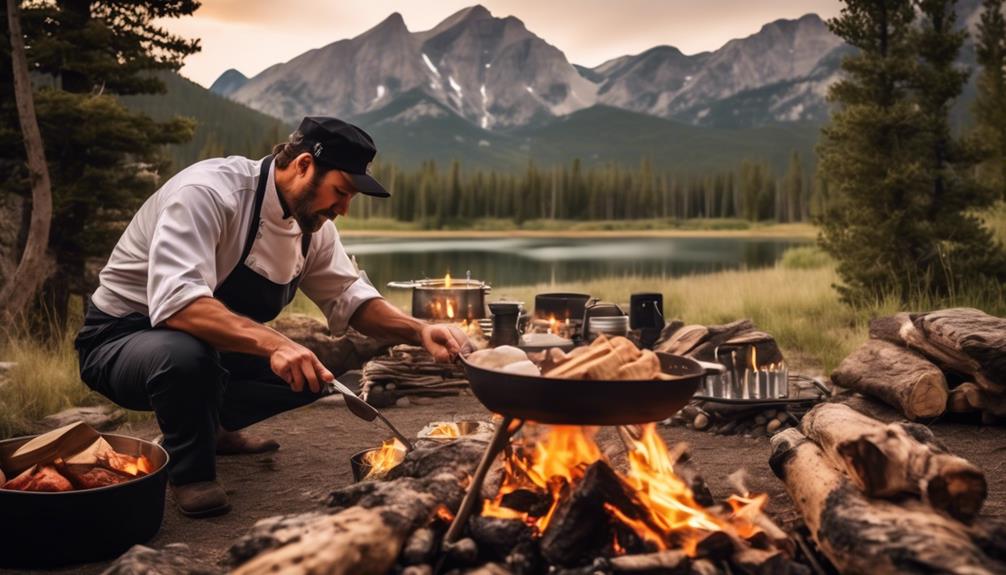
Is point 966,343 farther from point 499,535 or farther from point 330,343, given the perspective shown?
point 330,343

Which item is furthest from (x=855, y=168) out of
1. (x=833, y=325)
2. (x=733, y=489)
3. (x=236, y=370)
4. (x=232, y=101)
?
(x=232, y=101)

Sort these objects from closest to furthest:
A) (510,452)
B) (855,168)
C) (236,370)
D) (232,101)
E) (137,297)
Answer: (510,452)
(137,297)
(236,370)
(855,168)
(232,101)

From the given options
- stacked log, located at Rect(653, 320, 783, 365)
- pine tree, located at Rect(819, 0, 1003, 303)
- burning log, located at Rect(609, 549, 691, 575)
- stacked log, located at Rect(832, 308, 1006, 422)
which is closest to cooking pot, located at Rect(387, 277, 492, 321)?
stacked log, located at Rect(653, 320, 783, 365)

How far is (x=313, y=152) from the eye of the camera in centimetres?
377

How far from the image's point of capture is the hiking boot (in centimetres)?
368

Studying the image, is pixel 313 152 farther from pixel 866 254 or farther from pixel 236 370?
pixel 866 254

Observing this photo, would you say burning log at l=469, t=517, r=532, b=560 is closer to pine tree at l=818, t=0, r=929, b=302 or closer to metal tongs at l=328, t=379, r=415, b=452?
metal tongs at l=328, t=379, r=415, b=452

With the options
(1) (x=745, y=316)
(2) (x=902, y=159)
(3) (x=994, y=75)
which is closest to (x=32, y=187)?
(1) (x=745, y=316)

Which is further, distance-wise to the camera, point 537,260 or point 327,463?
point 537,260

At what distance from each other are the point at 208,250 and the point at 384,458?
3.96 ft

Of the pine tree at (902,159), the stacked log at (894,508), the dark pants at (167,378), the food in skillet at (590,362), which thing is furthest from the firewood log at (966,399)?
the pine tree at (902,159)

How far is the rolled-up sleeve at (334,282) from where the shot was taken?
439 cm

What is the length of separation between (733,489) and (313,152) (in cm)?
239

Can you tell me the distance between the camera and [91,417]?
5.73 m
